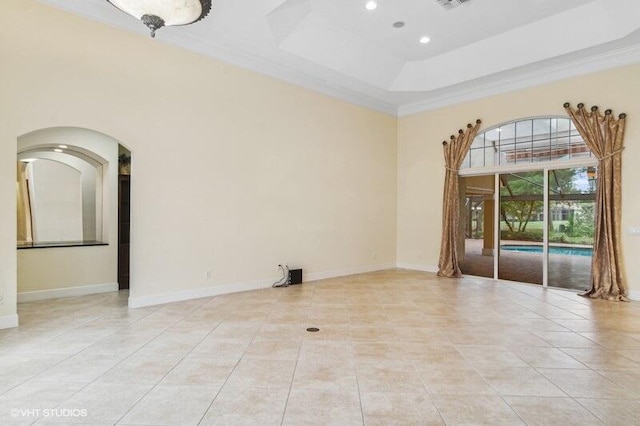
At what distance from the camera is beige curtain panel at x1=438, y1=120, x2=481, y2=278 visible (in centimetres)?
763

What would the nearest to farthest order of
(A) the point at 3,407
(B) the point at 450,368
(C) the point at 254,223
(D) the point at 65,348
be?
1. (A) the point at 3,407
2. (B) the point at 450,368
3. (D) the point at 65,348
4. (C) the point at 254,223

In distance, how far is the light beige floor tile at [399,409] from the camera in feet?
7.73

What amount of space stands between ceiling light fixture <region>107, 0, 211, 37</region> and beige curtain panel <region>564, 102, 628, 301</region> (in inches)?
247

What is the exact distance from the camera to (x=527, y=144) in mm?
6898

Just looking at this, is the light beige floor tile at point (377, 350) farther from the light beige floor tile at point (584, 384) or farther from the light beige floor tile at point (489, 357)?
the light beige floor tile at point (584, 384)

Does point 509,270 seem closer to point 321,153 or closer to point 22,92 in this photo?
point 321,153

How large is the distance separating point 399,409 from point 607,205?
547 cm

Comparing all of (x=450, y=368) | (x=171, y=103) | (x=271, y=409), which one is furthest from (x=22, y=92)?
(x=450, y=368)

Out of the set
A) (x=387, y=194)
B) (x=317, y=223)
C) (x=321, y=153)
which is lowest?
(x=317, y=223)

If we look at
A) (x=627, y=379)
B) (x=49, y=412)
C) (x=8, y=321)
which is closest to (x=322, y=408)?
(x=49, y=412)

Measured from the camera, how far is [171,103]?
5320 millimetres

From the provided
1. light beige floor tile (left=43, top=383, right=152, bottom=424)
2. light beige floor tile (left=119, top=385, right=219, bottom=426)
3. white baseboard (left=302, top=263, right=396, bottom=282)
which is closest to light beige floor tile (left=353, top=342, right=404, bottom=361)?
light beige floor tile (left=119, top=385, right=219, bottom=426)

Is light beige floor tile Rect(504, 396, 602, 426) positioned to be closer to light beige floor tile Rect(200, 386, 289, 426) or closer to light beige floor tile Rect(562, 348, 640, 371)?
light beige floor tile Rect(562, 348, 640, 371)

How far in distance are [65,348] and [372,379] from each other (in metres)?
3.00
